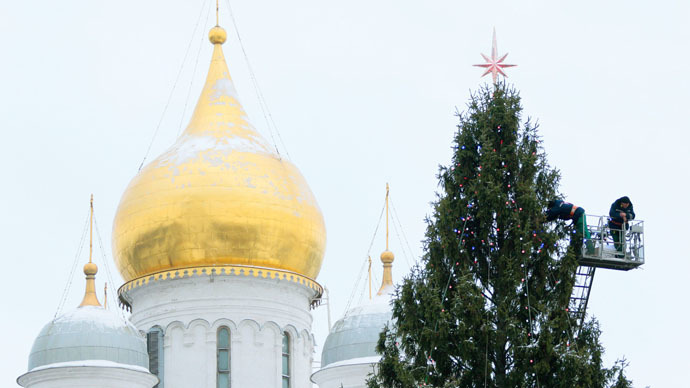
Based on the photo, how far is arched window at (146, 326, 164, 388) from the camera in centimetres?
3155

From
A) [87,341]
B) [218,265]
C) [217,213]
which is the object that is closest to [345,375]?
[218,265]

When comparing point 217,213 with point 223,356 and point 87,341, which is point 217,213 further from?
point 87,341

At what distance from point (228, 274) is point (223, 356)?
1.45 meters

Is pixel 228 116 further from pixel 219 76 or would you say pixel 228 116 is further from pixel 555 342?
pixel 555 342

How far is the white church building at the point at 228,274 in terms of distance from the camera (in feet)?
103

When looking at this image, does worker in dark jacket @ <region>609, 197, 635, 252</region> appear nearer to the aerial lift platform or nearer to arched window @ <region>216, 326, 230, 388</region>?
the aerial lift platform

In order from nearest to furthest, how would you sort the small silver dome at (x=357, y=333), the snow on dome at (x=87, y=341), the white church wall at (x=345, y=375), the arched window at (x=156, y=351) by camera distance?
1. the snow on dome at (x=87, y=341)
2. the white church wall at (x=345, y=375)
3. the small silver dome at (x=357, y=333)
4. the arched window at (x=156, y=351)

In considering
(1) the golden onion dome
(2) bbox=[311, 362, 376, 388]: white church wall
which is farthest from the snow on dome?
(2) bbox=[311, 362, 376, 388]: white church wall

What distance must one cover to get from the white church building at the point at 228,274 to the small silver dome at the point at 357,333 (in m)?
0.02

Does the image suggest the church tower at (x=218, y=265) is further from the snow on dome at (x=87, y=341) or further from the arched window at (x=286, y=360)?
the snow on dome at (x=87, y=341)

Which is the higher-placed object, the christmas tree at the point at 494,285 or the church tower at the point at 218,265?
the church tower at the point at 218,265

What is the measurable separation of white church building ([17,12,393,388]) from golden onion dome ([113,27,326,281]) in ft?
0.06

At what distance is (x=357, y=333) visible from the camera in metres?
30.9

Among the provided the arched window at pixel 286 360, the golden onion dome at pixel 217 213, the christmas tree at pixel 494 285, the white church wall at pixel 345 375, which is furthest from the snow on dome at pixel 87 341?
the christmas tree at pixel 494 285
